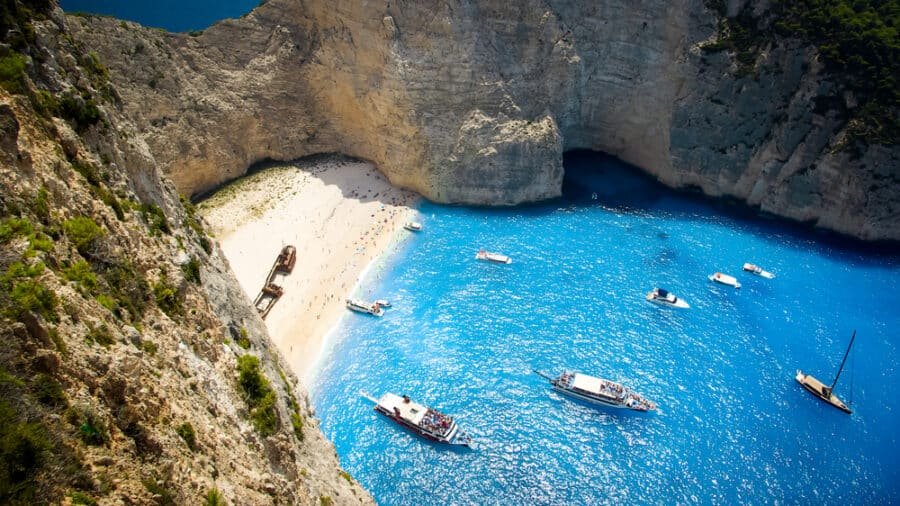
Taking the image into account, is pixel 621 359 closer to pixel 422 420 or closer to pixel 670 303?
pixel 670 303

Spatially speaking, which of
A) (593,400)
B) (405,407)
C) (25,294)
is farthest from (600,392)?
(25,294)

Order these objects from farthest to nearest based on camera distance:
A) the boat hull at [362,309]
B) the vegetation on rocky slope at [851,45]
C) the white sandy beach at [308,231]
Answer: the vegetation on rocky slope at [851,45] < the boat hull at [362,309] < the white sandy beach at [308,231]

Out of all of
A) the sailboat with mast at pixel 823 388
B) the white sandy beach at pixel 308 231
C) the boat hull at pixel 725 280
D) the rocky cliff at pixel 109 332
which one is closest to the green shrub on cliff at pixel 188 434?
the rocky cliff at pixel 109 332

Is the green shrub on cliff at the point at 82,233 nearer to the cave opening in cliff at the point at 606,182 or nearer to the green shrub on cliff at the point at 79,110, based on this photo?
the green shrub on cliff at the point at 79,110

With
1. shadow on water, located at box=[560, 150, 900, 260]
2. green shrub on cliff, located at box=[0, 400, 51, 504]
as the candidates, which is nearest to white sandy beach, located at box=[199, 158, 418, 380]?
shadow on water, located at box=[560, 150, 900, 260]

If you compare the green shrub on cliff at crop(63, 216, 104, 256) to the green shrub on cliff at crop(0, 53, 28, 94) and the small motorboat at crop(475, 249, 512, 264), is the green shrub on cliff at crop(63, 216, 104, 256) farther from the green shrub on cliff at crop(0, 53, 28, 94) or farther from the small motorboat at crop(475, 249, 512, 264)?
the small motorboat at crop(475, 249, 512, 264)

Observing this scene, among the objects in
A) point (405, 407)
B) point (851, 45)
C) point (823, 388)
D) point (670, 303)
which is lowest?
point (405, 407)
